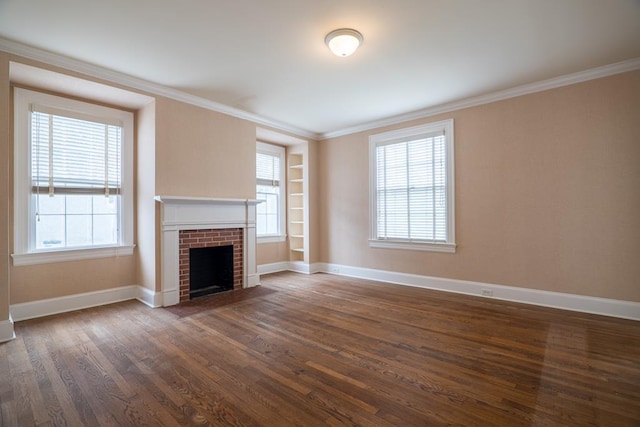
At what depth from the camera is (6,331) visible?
2.90m

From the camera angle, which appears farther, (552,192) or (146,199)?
(146,199)

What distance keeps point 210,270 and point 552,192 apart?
4.95m

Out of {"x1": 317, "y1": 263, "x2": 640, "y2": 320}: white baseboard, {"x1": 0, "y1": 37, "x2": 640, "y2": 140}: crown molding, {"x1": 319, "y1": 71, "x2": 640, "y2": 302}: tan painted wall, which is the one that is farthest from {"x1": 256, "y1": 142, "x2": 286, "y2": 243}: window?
{"x1": 319, "y1": 71, "x2": 640, "y2": 302}: tan painted wall

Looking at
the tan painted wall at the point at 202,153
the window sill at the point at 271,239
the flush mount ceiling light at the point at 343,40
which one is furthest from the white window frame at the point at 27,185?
the flush mount ceiling light at the point at 343,40

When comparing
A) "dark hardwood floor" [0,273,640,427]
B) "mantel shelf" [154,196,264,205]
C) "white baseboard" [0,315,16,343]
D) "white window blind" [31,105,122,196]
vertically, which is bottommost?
"dark hardwood floor" [0,273,640,427]

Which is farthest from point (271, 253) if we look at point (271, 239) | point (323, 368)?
point (323, 368)

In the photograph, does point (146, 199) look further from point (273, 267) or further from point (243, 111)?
point (273, 267)

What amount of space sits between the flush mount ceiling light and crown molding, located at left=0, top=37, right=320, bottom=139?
7.68 ft

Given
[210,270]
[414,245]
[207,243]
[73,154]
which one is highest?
[73,154]

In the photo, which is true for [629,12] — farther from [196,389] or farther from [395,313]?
[196,389]

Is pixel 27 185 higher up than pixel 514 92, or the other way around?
pixel 514 92

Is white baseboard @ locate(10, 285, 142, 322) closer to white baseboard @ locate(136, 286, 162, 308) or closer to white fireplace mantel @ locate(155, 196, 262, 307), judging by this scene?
white baseboard @ locate(136, 286, 162, 308)

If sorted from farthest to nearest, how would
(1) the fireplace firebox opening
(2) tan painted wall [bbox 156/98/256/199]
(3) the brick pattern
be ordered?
(1) the fireplace firebox opening < (3) the brick pattern < (2) tan painted wall [bbox 156/98/256/199]

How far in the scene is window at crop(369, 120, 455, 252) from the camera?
15.4 ft
